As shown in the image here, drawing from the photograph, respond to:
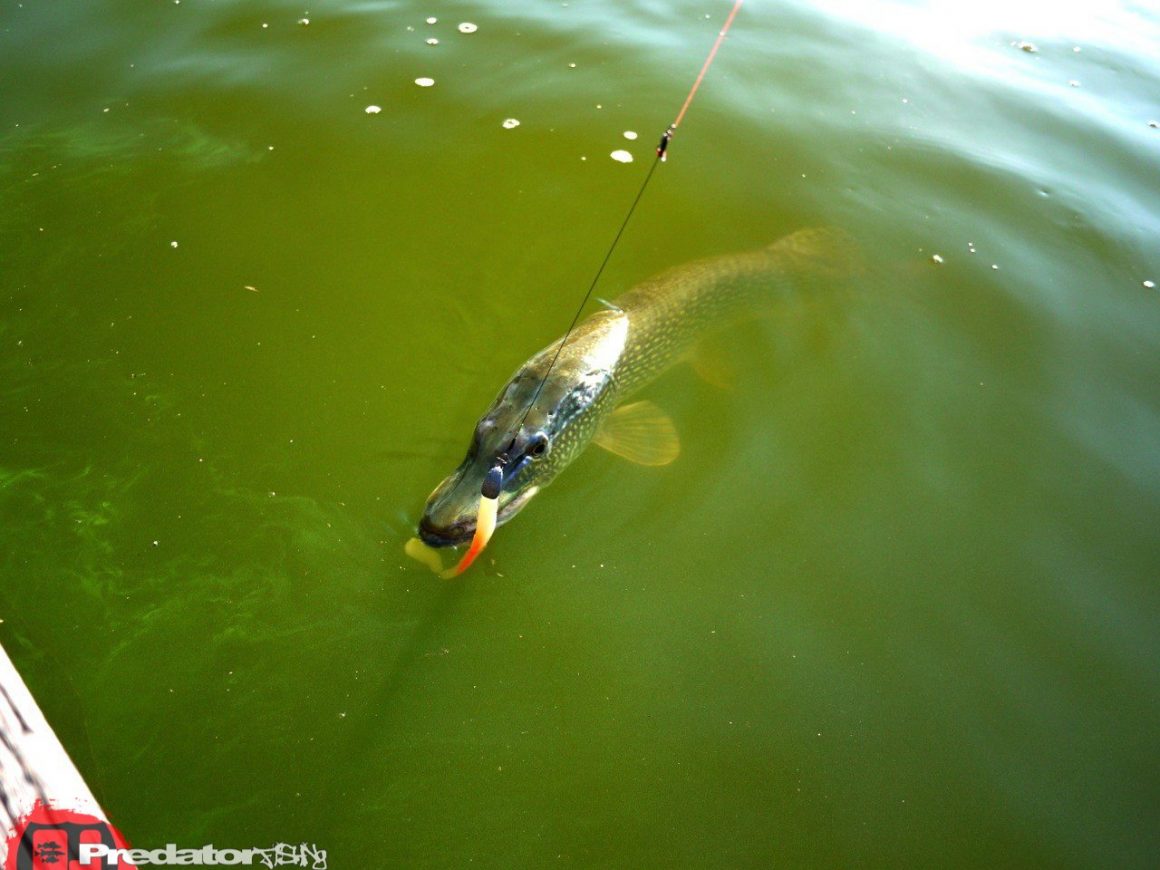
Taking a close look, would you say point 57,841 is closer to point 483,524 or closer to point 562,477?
point 483,524

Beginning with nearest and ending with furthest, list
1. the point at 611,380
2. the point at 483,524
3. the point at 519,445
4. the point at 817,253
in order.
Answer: the point at 483,524, the point at 519,445, the point at 611,380, the point at 817,253

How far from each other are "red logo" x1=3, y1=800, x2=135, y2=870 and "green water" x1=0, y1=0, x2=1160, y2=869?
613 millimetres

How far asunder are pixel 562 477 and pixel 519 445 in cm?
37

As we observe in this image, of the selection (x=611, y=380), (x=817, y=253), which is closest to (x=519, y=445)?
(x=611, y=380)

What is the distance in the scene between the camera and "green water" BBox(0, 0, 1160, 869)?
2186 millimetres

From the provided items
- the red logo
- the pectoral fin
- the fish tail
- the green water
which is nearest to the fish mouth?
the green water

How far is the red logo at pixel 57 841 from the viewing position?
4.32ft

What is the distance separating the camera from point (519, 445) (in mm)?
2555

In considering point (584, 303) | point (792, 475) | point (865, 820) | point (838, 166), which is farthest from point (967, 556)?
point (838, 166)

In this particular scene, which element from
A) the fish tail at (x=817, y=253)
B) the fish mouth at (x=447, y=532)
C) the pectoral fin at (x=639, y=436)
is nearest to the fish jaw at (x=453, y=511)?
the fish mouth at (x=447, y=532)

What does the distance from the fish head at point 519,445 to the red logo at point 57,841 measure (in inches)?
45.7

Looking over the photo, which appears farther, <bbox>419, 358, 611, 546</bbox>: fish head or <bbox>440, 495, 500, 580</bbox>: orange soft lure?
<bbox>419, 358, 611, 546</bbox>: fish head

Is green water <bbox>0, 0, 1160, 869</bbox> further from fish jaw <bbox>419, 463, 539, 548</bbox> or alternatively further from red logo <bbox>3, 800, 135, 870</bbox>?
red logo <bbox>3, 800, 135, 870</bbox>

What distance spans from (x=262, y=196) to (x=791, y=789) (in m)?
3.53
